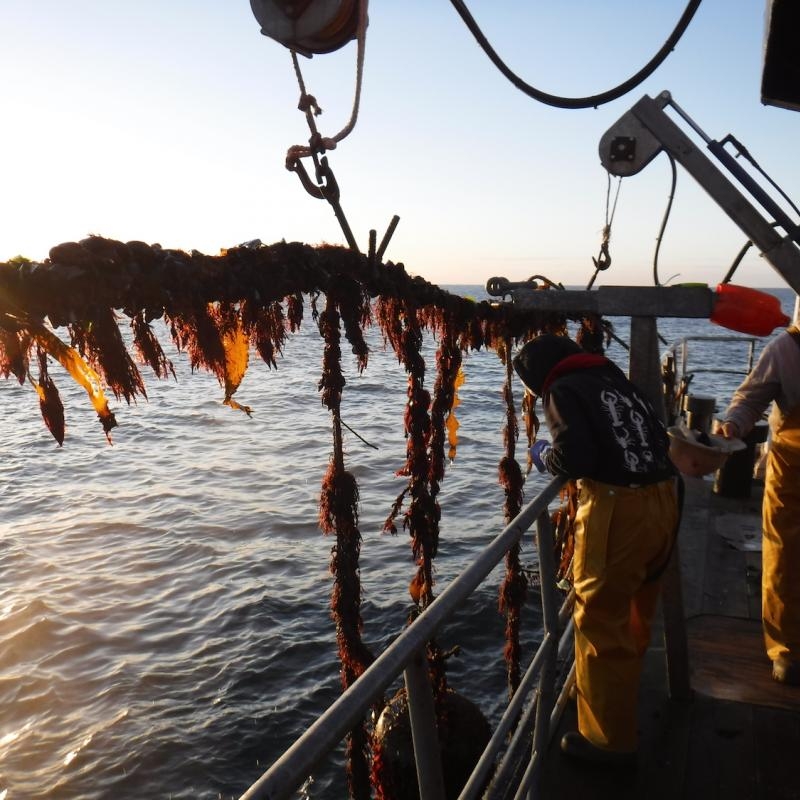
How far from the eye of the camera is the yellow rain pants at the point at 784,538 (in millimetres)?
4230

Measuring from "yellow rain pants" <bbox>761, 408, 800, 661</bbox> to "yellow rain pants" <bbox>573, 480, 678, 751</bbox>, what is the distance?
109 cm

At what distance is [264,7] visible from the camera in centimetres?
286

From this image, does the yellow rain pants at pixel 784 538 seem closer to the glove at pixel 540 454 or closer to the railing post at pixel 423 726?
the glove at pixel 540 454

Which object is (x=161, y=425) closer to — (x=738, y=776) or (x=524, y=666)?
(x=524, y=666)

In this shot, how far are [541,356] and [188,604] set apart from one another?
9331 mm

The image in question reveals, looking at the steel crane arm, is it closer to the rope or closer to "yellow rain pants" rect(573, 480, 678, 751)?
"yellow rain pants" rect(573, 480, 678, 751)

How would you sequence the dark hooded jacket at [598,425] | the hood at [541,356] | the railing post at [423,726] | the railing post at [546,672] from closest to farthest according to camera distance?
the railing post at [423,726] → the railing post at [546,672] → the dark hooded jacket at [598,425] → the hood at [541,356]

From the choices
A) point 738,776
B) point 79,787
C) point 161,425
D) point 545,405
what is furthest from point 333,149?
point 161,425

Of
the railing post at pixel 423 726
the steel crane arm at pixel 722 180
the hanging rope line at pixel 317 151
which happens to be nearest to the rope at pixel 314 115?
the hanging rope line at pixel 317 151

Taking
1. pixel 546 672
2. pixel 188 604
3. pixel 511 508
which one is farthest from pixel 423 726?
pixel 188 604

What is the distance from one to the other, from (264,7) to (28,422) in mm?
26881

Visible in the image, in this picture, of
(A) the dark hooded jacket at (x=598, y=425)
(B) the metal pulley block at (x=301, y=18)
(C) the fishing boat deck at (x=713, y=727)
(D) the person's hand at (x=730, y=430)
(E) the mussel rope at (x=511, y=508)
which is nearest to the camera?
(B) the metal pulley block at (x=301, y=18)

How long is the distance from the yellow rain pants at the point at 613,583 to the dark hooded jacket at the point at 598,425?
110mm

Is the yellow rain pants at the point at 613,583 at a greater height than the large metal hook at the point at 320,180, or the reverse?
the large metal hook at the point at 320,180
